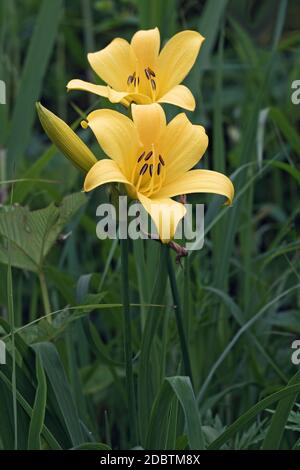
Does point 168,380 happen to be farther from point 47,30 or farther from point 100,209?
point 47,30

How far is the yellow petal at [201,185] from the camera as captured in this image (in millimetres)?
970

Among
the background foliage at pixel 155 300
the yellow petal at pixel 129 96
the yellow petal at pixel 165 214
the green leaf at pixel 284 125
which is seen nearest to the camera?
the yellow petal at pixel 165 214

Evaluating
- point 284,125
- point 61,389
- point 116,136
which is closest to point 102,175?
point 116,136

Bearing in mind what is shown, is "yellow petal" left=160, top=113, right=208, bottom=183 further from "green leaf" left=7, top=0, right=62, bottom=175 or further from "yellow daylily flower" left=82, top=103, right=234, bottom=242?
"green leaf" left=7, top=0, right=62, bottom=175

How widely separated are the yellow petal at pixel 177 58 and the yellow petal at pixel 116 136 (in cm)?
12

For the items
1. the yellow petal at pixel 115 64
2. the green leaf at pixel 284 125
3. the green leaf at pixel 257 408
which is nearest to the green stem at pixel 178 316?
the green leaf at pixel 257 408

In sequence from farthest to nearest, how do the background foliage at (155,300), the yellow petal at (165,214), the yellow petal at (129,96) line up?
the background foliage at (155,300) → the yellow petal at (129,96) → the yellow petal at (165,214)

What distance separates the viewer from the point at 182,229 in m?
1.28

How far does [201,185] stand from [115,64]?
231mm

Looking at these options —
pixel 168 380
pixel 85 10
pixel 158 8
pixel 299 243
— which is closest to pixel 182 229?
pixel 299 243

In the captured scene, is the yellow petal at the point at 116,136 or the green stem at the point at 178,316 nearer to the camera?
the yellow petal at the point at 116,136

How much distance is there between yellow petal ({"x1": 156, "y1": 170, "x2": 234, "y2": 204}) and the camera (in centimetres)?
97

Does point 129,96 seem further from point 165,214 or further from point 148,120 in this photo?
point 165,214

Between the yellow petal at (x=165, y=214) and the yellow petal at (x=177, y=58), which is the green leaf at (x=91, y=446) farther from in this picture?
the yellow petal at (x=177, y=58)
